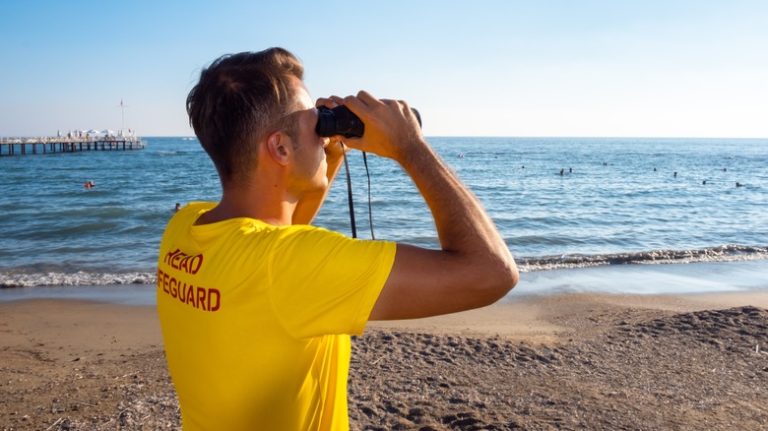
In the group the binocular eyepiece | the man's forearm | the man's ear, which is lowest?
the man's forearm

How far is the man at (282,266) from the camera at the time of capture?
1.43 meters

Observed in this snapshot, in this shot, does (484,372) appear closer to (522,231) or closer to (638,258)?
(638,258)

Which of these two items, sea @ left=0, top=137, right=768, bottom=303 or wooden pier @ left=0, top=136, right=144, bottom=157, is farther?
wooden pier @ left=0, top=136, right=144, bottom=157

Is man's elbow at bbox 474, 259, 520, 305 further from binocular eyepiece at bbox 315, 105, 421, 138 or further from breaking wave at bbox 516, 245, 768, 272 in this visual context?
breaking wave at bbox 516, 245, 768, 272

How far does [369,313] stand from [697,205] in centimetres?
2912

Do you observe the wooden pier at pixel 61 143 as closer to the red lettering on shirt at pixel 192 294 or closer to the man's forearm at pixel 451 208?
the red lettering on shirt at pixel 192 294

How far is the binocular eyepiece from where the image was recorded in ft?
5.51

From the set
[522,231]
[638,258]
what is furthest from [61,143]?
[638,258]

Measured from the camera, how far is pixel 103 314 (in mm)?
9695

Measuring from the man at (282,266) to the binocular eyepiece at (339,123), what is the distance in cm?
3

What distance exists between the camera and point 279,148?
5.43 ft

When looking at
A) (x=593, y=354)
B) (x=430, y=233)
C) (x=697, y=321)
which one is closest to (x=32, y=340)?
(x=593, y=354)

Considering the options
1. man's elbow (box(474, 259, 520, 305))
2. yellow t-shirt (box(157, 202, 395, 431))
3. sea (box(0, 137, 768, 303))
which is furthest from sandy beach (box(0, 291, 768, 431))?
man's elbow (box(474, 259, 520, 305))

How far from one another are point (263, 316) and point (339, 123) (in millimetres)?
588
